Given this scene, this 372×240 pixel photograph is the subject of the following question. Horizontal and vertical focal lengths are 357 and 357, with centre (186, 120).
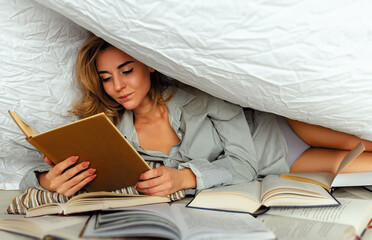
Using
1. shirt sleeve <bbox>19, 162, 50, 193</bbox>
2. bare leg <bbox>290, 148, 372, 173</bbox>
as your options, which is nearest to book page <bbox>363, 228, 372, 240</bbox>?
bare leg <bbox>290, 148, 372, 173</bbox>

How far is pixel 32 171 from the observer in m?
0.94

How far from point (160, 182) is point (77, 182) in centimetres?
20

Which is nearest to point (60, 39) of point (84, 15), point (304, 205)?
point (84, 15)

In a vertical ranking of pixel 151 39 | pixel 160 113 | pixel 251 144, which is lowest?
pixel 251 144

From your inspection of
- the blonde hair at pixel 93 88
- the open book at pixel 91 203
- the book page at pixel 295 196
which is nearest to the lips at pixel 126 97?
the blonde hair at pixel 93 88

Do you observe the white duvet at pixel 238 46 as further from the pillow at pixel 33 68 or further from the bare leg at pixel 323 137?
the bare leg at pixel 323 137

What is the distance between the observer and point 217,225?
0.60 metres

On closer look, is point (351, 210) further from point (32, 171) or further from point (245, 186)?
point (32, 171)

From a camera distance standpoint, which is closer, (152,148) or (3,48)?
(3,48)

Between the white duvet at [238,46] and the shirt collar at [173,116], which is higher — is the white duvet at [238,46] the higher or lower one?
the higher one

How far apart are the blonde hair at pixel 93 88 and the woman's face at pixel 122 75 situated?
0.03m

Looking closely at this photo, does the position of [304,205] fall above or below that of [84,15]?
below

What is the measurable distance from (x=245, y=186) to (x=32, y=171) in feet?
1.82

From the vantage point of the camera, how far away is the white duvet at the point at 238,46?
66 cm
